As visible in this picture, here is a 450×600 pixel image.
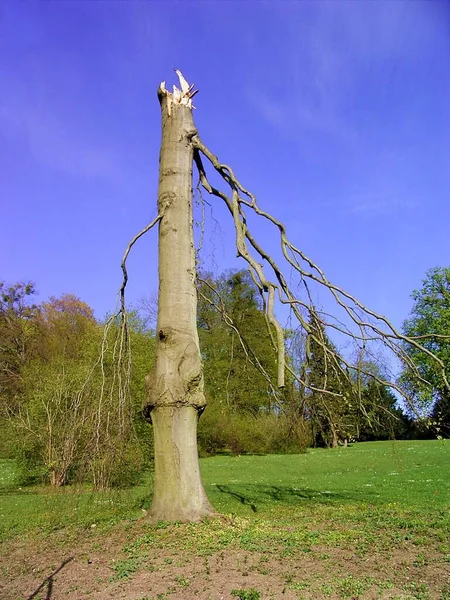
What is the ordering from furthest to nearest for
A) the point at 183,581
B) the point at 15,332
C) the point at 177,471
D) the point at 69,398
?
the point at 15,332
the point at 69,398
the point at 177,471
the point at 183,581

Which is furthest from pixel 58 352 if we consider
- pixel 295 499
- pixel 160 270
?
pixel 160 270

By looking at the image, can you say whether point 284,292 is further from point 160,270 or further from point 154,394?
point 154,394

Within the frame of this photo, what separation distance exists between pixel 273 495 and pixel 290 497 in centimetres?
74

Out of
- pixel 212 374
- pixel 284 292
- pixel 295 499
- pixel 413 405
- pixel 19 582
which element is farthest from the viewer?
pixel 212 374

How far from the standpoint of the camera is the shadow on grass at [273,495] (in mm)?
10234

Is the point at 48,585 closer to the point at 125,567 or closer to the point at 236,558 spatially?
the point at 125,567

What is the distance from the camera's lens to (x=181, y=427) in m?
5.52

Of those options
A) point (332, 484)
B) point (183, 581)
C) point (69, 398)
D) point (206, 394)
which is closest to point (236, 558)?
point (183, 581)

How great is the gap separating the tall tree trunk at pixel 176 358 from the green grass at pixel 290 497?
90 cm

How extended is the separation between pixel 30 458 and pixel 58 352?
1961cm

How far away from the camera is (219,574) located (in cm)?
378

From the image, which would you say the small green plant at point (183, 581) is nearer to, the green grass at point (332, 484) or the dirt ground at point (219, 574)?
the dirt ground at point (219, 574)

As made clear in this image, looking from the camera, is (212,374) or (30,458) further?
(212,374)

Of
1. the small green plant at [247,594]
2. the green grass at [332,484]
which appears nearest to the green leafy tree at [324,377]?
the green grass at [332,484]
